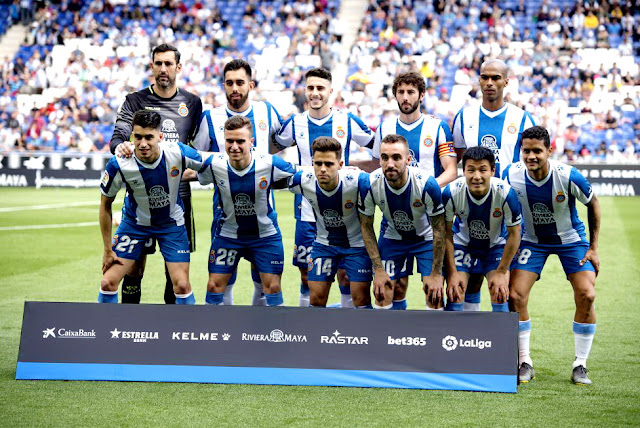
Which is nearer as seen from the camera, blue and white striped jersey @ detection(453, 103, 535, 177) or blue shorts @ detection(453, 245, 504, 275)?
blue shorts @ detection(453, 245, 504, 275)

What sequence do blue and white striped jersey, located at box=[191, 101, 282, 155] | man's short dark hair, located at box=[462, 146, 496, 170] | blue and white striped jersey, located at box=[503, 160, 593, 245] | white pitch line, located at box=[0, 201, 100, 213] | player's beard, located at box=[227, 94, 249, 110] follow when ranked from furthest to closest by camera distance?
white pitch line, located at box=[0, 201, 100, 213] → blue and white striped jersey, located at box=[191, 101, 282, 155] → player's beard, located at box=[227, 94, 249, 110] → blue and white striped jersey, located at box=[503, 160, 593, 245] → man's short dark hair, located at box=[462, 146, 496, 170]

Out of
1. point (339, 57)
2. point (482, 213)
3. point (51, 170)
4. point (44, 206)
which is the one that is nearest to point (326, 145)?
point (482, 213)

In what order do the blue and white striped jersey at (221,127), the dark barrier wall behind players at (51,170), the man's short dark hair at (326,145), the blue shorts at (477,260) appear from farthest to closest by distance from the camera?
1. the dark barrier wall behind players at (51,170)
2. the blue and white striped jersey at (221,127)
3. the blue shorts at (477,260)
4. the man's short dark hair at (326,145)

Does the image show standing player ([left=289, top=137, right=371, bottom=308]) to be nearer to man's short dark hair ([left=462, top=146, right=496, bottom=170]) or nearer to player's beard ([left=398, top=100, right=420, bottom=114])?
player's beard ([left=398, top=100, right=420, bottom=114])

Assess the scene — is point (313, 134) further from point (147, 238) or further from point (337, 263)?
point (147, 238)

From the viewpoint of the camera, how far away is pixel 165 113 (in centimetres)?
730

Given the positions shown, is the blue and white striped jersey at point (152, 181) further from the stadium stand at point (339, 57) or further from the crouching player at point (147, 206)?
the stadium stand at point (339, 57)

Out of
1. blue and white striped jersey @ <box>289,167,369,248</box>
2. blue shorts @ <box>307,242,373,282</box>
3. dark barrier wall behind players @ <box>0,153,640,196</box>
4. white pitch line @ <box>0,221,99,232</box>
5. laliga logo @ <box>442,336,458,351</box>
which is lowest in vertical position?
white pitch line @ <box>0,221,99,232</box>

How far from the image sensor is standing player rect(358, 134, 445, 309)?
6.20 metres

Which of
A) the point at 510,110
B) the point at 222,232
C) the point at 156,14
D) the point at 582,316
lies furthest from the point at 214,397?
the point at 156,14

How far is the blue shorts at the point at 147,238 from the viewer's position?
6895mm

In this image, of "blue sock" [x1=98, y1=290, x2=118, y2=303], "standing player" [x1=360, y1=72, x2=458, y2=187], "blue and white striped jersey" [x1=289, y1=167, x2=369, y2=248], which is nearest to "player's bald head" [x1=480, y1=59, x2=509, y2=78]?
"standing player" [x1=360, y1=72, x2=458, y2=187]

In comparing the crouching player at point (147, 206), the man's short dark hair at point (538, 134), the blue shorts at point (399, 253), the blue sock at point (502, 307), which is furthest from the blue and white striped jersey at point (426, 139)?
the crouching player at point (147, 206)

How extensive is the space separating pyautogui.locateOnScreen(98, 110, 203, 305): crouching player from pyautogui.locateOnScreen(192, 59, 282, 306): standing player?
505mm
